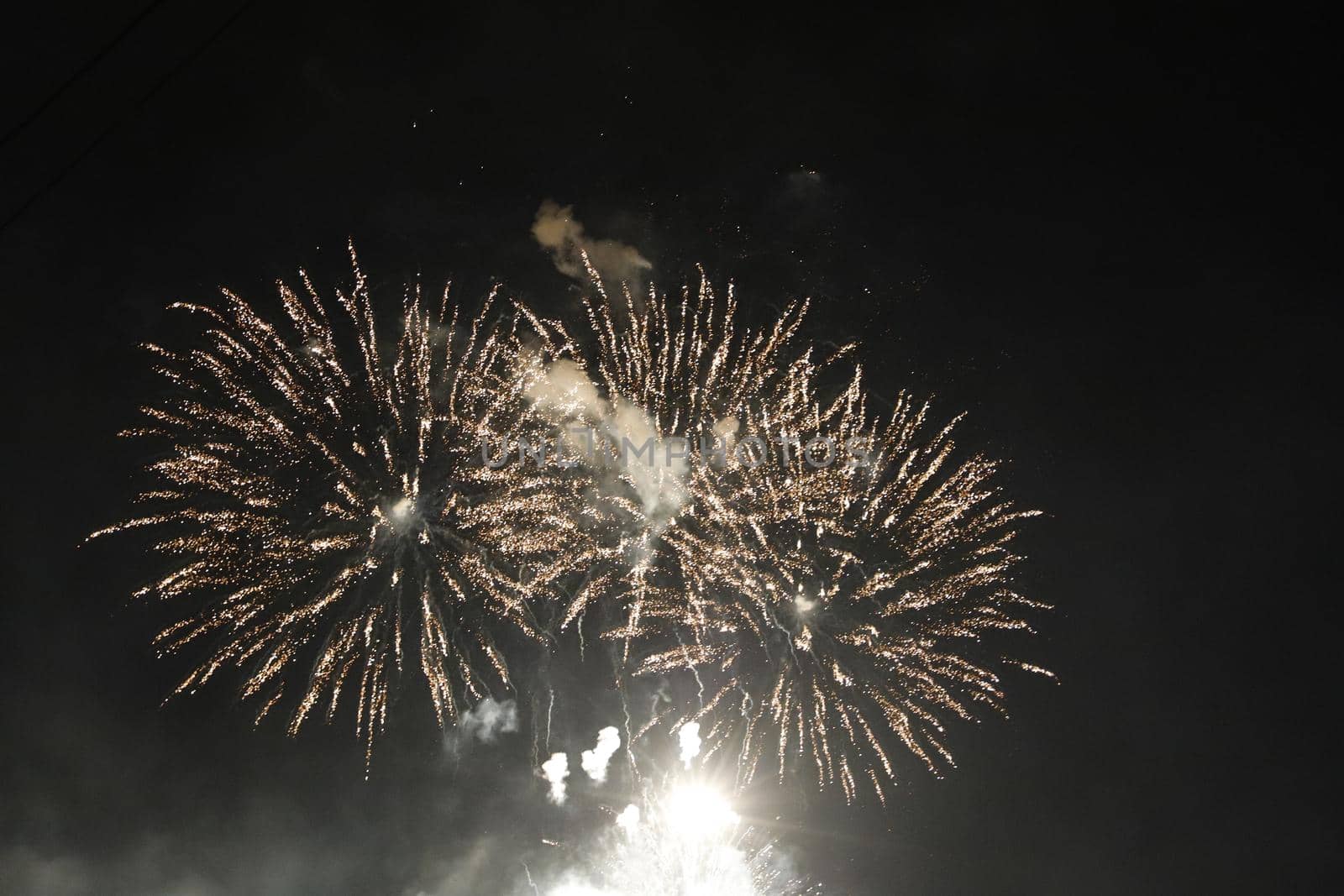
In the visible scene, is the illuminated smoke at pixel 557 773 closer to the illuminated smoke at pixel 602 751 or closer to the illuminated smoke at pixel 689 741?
the illuminated smoke at pixel 602 751

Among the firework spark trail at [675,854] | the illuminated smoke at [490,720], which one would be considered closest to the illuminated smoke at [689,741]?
the firework spark trail at [675,854]

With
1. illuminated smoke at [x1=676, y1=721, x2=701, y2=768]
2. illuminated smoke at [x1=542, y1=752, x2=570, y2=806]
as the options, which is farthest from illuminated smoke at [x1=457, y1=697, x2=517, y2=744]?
illuminated smoke at [x1=676, y1=721, x2=701, y2=768]

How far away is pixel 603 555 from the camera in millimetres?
18703

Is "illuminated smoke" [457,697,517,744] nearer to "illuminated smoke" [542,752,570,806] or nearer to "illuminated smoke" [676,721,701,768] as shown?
"illuminated smoke" [542,752,570,806]

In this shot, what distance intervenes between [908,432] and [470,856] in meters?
21.2

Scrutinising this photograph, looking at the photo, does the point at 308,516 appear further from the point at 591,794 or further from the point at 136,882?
the point at 136,882

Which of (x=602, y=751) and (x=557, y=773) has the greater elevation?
(x=602, y=751)

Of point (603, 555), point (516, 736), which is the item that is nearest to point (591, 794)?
point (516, 736)

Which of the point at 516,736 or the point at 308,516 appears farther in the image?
the point at 516,736

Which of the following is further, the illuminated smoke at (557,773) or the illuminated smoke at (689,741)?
the illuminated smoke at (557,773)

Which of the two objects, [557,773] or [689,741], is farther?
[557,773]

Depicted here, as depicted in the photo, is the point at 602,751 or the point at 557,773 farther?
the point at 557,773

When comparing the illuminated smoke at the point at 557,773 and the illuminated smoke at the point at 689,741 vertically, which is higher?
the illuminated smoke at the point at 689,741

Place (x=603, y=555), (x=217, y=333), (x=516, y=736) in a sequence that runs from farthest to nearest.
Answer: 1. (x=516, y=736)
2. (x=603, y=555)
3. (x=217, y=333)
